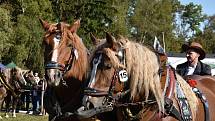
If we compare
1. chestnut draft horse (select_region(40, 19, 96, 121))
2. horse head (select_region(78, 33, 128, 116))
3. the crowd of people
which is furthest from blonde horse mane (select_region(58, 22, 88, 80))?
the crowd of people

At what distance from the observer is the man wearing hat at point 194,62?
711cm

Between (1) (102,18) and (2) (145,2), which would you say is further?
(2) (145,2)

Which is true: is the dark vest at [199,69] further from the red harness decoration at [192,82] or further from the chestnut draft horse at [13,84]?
the chestnut draft horse at [13,84]

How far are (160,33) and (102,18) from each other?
24.8m

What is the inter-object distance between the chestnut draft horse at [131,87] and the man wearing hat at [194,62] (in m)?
1.52

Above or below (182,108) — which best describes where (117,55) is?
above

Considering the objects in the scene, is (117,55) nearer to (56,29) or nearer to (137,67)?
(137,67)

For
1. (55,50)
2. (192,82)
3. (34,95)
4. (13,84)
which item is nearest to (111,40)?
(192,82)

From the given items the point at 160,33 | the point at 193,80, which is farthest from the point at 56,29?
the point at 160,33

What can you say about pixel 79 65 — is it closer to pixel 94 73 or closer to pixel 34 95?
pixel 94 73

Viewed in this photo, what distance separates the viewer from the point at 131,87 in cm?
521

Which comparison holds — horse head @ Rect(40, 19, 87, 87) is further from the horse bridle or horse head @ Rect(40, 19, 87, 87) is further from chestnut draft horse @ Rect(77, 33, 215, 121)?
chestnut draft horse @ Rect(77, 33, 215, 121)

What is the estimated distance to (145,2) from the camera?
70000mm

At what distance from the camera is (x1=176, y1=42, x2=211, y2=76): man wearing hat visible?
711cm
